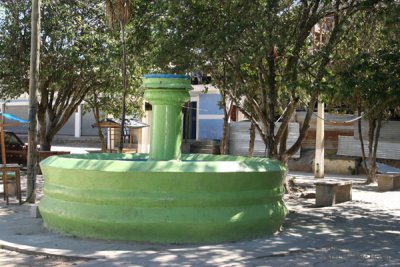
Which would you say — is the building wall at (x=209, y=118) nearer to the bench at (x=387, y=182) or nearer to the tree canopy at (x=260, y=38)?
the bench at (x=387, y=182)

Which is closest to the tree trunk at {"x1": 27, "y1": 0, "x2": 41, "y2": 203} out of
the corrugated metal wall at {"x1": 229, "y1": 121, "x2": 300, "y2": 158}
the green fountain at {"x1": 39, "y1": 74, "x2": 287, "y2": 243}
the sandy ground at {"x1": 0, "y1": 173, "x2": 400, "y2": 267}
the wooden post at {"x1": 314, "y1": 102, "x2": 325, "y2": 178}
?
the sandy ground at {"x1": 0, "y1": 173, "x2": 400, "y2": 267}

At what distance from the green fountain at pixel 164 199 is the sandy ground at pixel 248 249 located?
20 centimetres

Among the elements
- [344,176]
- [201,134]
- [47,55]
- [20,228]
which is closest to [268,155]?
[20,228]

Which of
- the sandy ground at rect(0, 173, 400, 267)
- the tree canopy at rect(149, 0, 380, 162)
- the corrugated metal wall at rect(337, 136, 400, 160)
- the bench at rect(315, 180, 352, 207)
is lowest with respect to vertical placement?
the sandy ground at rect(0, 173, 400, 267)

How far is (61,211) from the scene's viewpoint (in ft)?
26.5

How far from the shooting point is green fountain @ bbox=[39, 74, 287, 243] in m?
7.45

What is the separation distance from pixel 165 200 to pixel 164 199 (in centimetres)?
2

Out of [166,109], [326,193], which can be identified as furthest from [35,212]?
[326,193]

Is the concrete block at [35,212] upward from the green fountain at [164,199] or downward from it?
downward

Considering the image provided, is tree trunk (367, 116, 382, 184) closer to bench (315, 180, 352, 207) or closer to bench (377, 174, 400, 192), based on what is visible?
bench (377, 174, 400, 192)

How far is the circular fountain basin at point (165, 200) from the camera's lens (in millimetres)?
7453

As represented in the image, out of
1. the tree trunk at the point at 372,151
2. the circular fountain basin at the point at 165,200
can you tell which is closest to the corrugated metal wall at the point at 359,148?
the tree trunk at the point at 372,151

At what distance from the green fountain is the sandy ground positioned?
20 centimetres

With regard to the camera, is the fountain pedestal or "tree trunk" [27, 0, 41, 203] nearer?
the fountain pedestal
